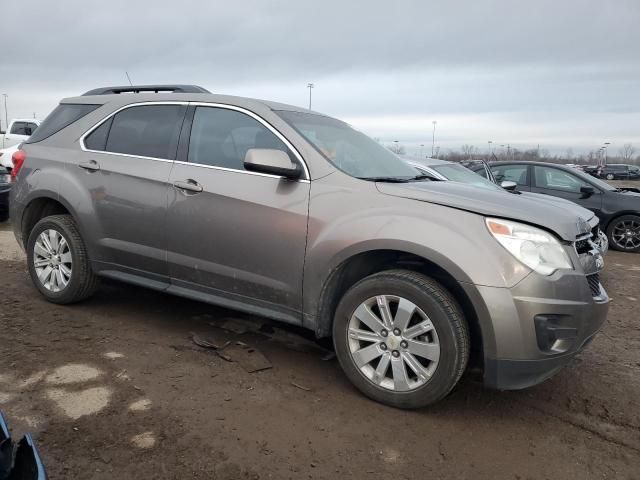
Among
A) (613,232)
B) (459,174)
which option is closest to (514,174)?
(613,232)

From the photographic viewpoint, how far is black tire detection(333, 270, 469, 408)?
8.98 ft

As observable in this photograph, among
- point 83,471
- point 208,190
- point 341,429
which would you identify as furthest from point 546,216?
point 83,471

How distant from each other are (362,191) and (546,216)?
1.04m

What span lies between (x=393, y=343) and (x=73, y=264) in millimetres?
2776

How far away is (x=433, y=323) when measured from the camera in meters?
2.77

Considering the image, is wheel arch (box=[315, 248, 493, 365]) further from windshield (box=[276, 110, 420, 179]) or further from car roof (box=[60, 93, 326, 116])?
car roof (box=[60, 93, 326, 116])

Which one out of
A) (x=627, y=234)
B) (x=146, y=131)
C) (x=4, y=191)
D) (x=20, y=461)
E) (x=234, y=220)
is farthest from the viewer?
(x=4, y=191)

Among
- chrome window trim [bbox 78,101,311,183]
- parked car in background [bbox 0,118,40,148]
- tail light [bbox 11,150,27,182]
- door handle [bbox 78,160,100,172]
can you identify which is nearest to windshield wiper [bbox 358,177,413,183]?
chrome window trim [bbox 78,101,311,183]

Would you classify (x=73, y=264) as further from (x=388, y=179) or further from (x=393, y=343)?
(x=393, y=343)

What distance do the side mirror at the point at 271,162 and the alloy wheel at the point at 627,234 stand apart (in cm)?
765

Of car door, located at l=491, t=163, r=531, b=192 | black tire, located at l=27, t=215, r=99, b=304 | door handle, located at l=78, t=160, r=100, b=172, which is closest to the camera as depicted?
door handle, located at l=78, t=160, r=100, b=172

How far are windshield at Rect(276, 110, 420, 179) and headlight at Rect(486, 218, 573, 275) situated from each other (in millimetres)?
982

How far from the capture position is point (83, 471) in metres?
2.30

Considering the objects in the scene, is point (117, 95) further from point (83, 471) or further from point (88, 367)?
point (83, 471)
